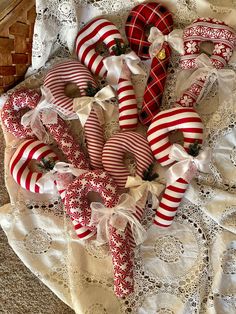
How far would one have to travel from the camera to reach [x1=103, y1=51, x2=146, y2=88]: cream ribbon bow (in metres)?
1.09

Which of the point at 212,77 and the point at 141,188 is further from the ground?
the point at 212,77

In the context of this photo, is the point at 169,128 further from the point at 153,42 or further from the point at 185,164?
the point at 153,42

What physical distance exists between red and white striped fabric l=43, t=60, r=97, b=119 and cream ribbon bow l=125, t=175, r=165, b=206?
19 cm

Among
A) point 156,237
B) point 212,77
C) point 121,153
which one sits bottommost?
point 156,237

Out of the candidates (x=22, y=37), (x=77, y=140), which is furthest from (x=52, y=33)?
(x=77, y=140)

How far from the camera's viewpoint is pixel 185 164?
99 centimetres

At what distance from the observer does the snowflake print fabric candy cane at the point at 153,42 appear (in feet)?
3.55

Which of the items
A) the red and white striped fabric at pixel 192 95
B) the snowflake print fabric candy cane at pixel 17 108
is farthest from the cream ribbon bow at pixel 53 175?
the red and white striped fabric at pixel 192 95

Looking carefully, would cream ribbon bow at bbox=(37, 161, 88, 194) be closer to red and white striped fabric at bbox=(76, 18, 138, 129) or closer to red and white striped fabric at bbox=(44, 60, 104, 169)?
red and white striped fabric at bbox=(44, 60, 104, 169)

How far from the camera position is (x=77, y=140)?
1115mm

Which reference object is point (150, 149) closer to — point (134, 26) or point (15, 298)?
point (134, 26)

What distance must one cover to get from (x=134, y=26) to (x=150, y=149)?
255mm

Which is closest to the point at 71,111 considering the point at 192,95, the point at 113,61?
the point at 113,61

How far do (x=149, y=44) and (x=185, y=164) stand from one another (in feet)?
0.89
